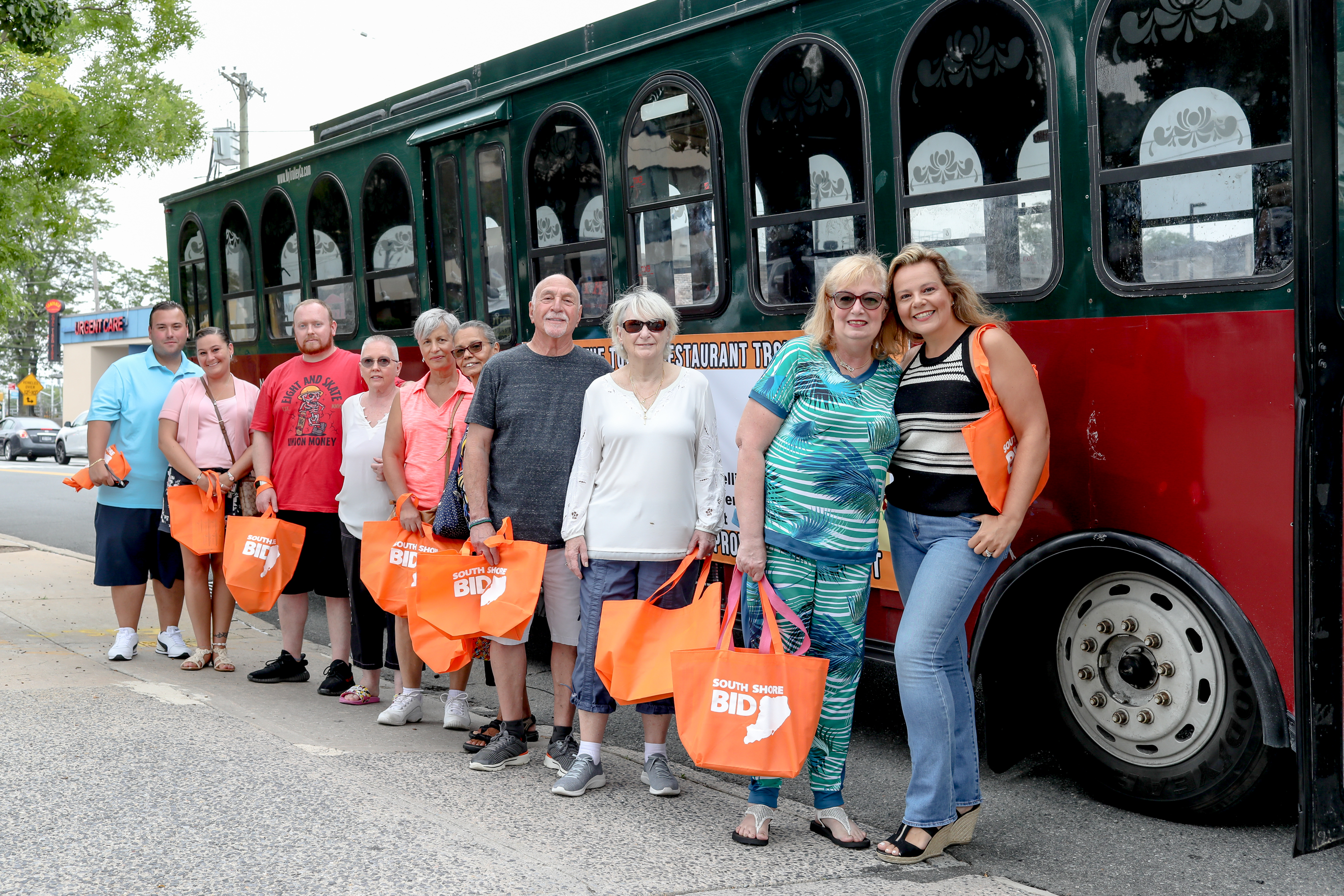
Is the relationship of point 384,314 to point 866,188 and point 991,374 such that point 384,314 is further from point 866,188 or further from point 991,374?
point 991,374

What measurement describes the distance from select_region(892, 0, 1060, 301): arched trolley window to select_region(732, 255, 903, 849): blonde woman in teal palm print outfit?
2.26 ft

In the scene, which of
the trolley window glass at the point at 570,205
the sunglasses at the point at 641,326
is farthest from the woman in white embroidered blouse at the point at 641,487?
the trolley window glass at the point at 570,205

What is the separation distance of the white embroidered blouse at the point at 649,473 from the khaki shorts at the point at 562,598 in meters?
0.37

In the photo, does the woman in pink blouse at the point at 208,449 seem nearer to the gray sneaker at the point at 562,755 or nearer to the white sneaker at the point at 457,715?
the white sneaker at the point at 457,715

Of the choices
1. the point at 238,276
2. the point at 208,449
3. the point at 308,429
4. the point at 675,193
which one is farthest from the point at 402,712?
the point at 238,276

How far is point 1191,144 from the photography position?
156 inches

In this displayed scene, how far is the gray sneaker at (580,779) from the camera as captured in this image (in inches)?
178

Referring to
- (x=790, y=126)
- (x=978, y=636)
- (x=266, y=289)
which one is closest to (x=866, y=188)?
(x=790, y=126)

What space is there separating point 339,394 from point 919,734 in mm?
3565

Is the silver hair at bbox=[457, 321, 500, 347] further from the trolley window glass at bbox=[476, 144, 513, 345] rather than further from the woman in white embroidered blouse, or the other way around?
the trolley window glass at bbox=[476, 144, 513, 345]

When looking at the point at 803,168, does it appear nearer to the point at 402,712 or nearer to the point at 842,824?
the point at 842,824

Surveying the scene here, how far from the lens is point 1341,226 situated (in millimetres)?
3465

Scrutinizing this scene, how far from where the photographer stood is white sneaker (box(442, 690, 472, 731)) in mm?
5508

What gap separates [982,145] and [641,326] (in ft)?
4.48
